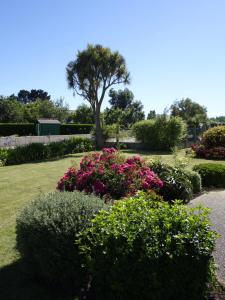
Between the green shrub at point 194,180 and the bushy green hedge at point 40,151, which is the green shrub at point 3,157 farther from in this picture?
the green shrub at point 194,180

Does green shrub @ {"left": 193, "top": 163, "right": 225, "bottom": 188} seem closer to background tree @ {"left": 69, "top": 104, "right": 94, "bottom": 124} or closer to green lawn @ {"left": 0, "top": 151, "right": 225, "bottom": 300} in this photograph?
green lawn @ {"left": 0, "top": 151, "right": 225, "bottom": 300}

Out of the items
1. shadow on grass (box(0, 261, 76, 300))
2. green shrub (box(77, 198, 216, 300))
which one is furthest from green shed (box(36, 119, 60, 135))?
green shrub (box(77, 198, 216, 300))

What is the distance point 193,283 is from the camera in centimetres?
344

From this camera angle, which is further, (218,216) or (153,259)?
(218,216)

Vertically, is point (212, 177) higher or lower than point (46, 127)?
lower

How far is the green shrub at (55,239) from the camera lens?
404 cm

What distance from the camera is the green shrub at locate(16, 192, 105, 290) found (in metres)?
4.04

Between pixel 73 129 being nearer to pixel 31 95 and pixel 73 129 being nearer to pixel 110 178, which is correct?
pixel 110 178

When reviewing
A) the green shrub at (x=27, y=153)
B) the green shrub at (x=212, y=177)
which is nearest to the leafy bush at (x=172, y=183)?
the green shrub at (x=212, y=177)

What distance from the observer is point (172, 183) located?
8.30 m

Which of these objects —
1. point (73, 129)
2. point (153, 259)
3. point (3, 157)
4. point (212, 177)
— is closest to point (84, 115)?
point (73, 129)

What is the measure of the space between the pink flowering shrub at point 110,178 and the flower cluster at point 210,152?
1295 centimetres

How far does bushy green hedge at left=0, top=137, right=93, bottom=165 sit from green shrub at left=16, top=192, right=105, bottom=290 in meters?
14.0

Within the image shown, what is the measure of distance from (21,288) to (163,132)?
2107 centimetres
